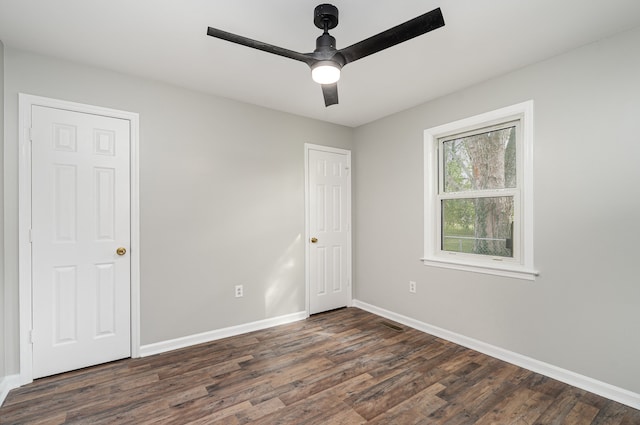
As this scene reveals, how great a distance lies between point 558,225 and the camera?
2344 mm

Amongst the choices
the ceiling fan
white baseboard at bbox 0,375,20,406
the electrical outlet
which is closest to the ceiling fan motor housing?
the ceiling fan

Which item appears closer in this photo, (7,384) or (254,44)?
(254,44)

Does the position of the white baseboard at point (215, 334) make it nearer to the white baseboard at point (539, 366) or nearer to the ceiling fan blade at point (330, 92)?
the white baseboard at point (539, 366)

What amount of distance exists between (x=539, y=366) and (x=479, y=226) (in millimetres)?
1231

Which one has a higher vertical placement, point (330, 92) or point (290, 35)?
point (290, 35)

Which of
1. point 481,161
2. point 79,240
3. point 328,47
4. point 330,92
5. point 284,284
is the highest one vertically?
point 328,47

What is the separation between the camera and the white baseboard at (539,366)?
2.05 meters

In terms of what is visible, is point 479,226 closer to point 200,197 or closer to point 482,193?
point 482,193

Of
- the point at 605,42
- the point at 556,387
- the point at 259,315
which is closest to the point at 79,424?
the point at 259,315

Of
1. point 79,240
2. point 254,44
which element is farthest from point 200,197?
point 254,44

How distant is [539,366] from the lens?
2.42 m

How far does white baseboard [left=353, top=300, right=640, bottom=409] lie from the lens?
2046 millimetres

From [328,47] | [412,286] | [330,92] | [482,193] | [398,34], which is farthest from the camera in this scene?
[412,286]

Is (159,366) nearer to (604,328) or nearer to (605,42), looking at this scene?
(604,328)
